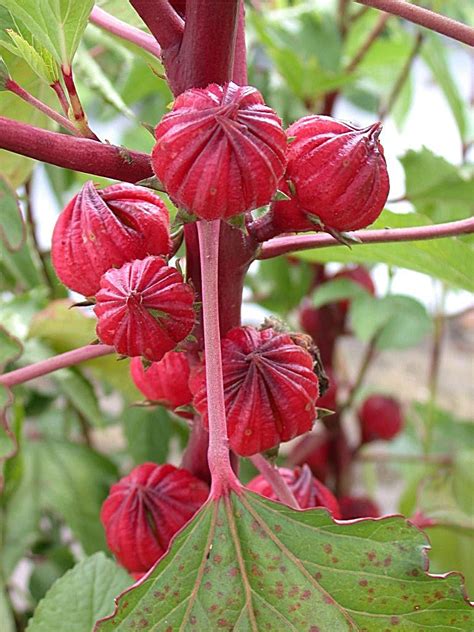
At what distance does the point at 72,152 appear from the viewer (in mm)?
283

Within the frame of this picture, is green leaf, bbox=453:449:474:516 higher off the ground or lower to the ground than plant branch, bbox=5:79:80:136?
lower

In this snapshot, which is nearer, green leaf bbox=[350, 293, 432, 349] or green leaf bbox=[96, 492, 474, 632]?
green leaf bbox=[96, 492, 474, 632]

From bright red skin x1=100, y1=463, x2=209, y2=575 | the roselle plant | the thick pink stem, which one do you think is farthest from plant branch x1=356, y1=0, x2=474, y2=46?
bright red skin x1=100, y1=463, x2=209, y2=575

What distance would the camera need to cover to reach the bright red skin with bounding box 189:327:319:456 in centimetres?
32

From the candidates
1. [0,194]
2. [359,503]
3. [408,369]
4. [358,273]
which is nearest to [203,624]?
[0,194]

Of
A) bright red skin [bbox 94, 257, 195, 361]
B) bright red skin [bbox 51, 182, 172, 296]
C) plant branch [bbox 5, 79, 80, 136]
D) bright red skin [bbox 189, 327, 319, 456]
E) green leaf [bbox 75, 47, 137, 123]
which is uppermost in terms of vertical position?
green leaf [bbox 75, 47, 137, 123]

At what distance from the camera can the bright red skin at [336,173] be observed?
30 cm

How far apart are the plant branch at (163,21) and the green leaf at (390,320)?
450mm

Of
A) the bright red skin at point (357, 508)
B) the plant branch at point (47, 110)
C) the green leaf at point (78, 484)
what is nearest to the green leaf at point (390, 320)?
the bright red skin at point (357, 508)

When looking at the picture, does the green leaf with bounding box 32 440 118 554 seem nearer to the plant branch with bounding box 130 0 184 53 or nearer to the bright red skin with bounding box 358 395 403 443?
the bright red skin with bounding box 358 395 403 443

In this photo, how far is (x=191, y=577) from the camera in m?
0.31

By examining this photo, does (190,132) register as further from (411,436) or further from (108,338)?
(411,436)

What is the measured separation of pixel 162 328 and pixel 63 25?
11 cm

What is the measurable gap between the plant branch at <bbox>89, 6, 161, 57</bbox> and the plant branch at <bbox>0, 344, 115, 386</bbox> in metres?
0.13
